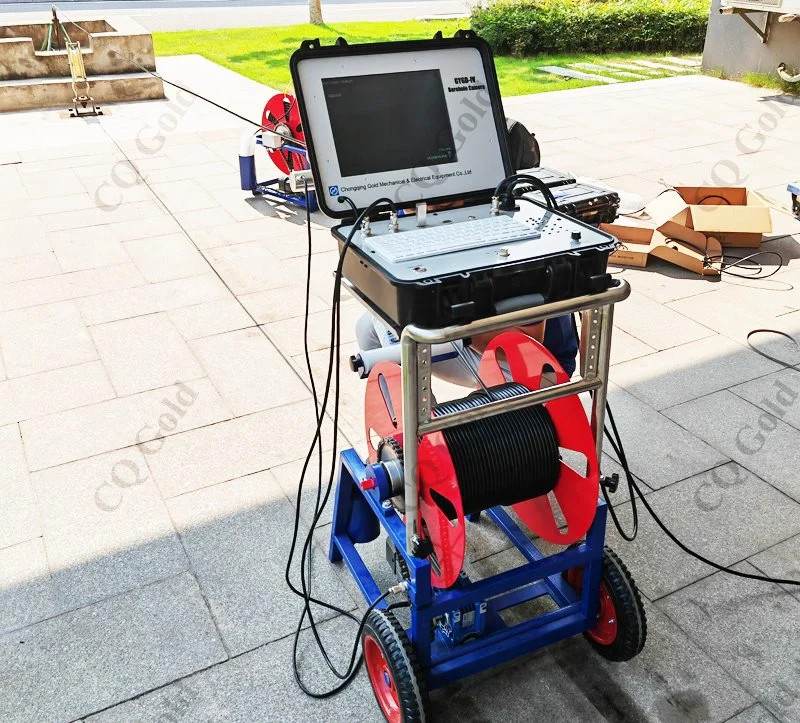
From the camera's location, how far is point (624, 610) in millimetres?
2256

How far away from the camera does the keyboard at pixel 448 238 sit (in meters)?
1.92

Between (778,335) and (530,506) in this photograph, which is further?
(778,335)

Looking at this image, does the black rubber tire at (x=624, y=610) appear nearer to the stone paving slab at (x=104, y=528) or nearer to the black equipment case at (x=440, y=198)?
the black equipment case at (x=440, y=198)

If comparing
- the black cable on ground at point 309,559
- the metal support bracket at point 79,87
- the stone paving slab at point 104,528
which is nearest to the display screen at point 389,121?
the black cable on ground at point 309,559

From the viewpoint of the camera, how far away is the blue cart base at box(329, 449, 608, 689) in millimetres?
2096

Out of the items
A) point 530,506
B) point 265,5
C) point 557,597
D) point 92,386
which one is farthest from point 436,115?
point 265,5

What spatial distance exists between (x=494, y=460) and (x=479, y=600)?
0.36 metres

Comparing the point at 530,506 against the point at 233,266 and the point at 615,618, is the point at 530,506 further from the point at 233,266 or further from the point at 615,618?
the point at 233,266

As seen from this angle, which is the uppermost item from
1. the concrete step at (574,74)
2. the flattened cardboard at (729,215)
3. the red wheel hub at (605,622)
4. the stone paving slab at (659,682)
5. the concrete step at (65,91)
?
the concrete step at (65,91)

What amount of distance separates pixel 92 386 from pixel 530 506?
235 centimetres

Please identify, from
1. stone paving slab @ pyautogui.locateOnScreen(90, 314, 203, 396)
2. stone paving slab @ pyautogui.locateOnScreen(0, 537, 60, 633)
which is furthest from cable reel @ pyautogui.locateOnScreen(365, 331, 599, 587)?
stone paving slab @ pyautogui.locateOnScreen(90, 314, 203, 396)

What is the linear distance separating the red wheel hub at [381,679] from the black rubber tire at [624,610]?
645 mm

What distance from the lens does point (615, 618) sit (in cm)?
231

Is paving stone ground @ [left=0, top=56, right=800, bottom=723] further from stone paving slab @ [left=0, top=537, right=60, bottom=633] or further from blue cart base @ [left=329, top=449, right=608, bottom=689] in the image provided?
blue cart base @ [left=329, top=449, right=608, bottom=689]
